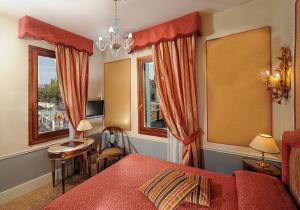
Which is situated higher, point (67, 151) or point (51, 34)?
point (51, 34)

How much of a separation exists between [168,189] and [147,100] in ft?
6.82

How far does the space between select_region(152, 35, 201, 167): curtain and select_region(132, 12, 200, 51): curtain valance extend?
0.31ft

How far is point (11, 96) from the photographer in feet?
7.59

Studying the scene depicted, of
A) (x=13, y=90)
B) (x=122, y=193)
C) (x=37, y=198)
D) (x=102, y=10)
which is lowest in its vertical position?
(x=37, y=198)

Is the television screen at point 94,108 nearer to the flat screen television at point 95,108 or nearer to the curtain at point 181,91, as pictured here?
the flat screen television at point 95,108

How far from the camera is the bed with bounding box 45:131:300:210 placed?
3.74 ft

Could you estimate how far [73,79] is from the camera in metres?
2.94

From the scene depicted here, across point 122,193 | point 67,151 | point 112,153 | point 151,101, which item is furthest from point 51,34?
point 122,193

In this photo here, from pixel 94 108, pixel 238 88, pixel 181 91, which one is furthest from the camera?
pixel 94 108

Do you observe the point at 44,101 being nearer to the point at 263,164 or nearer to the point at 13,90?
the point at 13,90

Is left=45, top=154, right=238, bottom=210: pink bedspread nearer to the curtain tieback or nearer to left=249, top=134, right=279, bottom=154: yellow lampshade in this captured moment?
left=249, top=134, right=279, bottom=154: yellow lampshade

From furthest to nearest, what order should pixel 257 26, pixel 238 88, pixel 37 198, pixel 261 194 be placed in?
pixel 37 198
pixel 238 88
pixel 257 26
pixel 261 194

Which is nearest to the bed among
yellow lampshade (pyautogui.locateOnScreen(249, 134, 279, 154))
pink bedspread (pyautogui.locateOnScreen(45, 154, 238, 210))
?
pink bedspread (pyautogui.locateOnScreen(45, 154, 238, 210))

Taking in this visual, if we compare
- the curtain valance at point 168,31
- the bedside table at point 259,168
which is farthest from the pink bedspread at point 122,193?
the curtain valance at point 168,31
